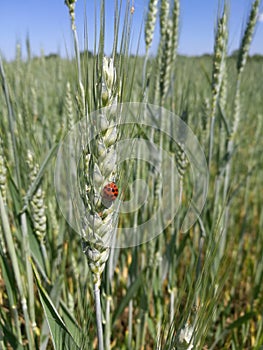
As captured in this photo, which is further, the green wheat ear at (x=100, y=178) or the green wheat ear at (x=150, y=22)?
the green wheat ear at (x=150, y=22)

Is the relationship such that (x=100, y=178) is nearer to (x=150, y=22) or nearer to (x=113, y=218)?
(x=113, y=218)

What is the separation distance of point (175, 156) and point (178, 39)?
39 cm

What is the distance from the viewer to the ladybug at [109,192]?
16.7 inches

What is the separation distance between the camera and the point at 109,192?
42 cm

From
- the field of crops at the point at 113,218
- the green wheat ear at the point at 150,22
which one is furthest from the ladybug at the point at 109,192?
the green wheat ear at the point at 150,22

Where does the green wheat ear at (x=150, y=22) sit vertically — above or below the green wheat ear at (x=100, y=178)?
above

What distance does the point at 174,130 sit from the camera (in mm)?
906

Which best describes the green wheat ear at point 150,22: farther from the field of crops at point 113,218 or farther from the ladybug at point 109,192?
the ladybug at point 109,192

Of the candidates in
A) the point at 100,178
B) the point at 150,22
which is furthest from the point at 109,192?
the point at 150,22

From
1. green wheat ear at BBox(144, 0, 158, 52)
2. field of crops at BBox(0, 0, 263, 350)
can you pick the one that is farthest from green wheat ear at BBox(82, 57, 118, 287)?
green wheat ear at BBox(144, 0, 158, 52)

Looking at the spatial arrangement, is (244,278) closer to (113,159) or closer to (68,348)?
(68,348)

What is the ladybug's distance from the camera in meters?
0.42

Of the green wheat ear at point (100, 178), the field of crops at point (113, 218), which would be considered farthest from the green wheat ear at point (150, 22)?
the green wheat ear at point (100, 178)

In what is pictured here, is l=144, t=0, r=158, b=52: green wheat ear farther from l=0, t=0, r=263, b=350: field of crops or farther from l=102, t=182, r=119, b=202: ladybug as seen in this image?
l=102, t=182, r=119, b=202: ladybug
